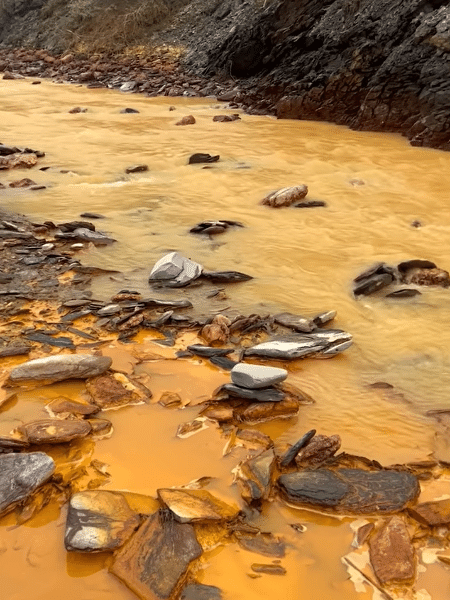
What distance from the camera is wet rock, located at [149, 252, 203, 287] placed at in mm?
3973

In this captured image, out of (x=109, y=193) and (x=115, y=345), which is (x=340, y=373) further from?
(x=109, y=193)

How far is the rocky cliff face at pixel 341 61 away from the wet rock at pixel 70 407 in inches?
289

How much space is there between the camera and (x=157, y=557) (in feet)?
5.94

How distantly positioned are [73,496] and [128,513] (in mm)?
194

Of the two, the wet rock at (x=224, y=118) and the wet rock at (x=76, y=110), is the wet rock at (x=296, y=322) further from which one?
the wet rock at (x=76, y=110)

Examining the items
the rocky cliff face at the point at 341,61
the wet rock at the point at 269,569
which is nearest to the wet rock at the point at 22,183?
the wet rock at the point at 269,569

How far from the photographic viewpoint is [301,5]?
12344 millimetres

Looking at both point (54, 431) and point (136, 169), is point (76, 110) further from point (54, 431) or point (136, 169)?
point (54, 431)

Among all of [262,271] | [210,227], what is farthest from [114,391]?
[210,227]

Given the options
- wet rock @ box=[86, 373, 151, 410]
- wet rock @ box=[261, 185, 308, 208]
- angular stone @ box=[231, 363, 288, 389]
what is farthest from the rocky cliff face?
wet rock @ box=[86, 373, 151, 410]

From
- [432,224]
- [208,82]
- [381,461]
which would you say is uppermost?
[381,461]

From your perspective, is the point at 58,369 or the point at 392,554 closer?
the point at 392,554

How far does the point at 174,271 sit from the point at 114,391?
143cm

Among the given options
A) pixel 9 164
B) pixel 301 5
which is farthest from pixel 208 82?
pixel 9 164
